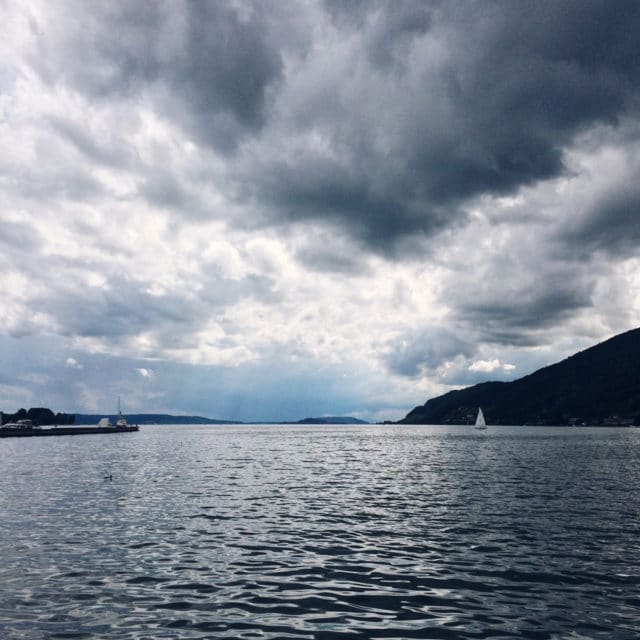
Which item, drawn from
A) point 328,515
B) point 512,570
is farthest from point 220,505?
point 512,570

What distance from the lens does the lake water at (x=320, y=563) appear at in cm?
1777

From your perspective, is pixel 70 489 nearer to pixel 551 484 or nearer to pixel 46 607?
pixel 46 607

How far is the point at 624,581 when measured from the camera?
22.6m

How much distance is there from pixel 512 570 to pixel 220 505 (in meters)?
25.8

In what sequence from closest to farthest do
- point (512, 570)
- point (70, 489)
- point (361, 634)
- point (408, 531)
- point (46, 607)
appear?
point (361, 634), point (46, 607), point (512, 570), point (408, 531), point (70, 489)

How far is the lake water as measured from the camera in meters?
17.8

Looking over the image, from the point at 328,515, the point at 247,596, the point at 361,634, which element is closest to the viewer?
the point at 361,634

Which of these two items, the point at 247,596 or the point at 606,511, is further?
the point at 606,511

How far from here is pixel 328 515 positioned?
37875 mm

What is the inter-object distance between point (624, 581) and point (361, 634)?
13733 millimetres

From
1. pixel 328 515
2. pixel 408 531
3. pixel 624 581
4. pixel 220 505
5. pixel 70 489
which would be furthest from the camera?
pixel 70 489

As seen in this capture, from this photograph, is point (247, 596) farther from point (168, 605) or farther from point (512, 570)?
point (512, 570)

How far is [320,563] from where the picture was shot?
82.7 feet

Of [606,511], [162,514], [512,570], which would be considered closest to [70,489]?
[162,514]
